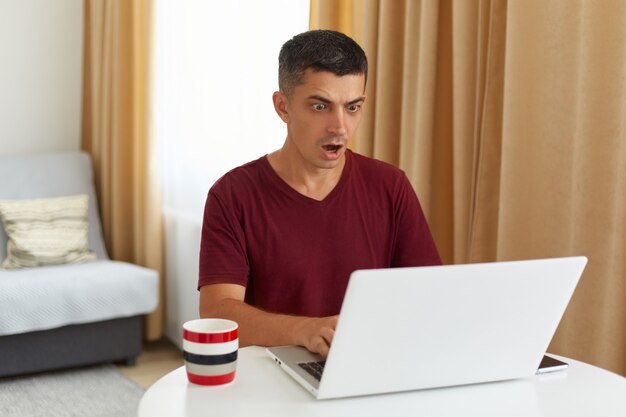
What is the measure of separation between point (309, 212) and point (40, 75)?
3.13 m

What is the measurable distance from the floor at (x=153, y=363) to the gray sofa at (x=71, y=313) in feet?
0.24

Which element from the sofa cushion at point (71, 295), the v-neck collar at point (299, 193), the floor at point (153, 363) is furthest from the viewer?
the floor at point (153, 363)

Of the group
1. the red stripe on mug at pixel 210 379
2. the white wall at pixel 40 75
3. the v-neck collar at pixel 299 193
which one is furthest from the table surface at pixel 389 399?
the white wall at pixel 40 75

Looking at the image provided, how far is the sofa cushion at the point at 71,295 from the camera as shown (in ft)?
10.7

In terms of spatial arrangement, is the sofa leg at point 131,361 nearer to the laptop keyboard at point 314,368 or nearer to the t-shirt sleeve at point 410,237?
the t-shirt sleeve at point 410,237

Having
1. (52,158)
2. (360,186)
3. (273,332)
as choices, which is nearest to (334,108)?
(360,186)

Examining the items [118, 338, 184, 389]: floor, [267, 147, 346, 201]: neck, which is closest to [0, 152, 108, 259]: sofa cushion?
[118, 338, 184, 389]: floor

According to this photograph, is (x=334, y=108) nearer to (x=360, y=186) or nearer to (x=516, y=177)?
(x=360, y=186)

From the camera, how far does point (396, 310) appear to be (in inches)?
43.8

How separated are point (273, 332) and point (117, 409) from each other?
1.83 metres

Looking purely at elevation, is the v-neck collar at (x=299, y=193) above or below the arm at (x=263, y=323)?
above

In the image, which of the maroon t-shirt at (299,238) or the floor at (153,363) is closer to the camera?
the maroon t-shirt at (299,238)

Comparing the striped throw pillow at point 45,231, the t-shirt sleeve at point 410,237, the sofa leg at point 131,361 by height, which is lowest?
the sofa leg at point 131,361

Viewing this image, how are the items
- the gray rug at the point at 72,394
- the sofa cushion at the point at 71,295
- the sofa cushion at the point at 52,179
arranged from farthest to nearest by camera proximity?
the sofa cushion at the point at 52,179, the sofa cushion at the point at 71,295, the gray rug at the point at 72,394
